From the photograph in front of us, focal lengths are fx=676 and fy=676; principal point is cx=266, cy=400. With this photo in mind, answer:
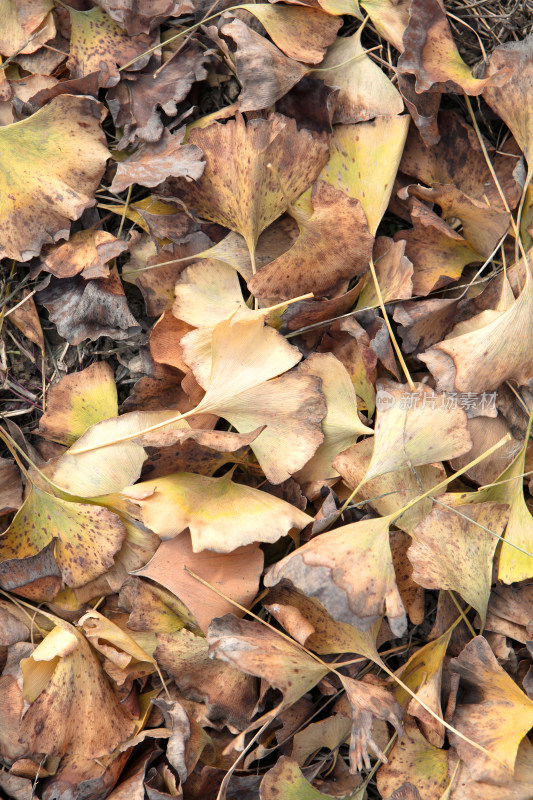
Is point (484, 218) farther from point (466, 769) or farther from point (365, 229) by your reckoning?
point (466, 769)

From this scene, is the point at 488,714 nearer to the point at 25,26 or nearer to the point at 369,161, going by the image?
the point at 369,161

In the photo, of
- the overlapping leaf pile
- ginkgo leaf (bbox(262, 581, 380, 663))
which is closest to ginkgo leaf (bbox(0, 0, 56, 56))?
the overlapping leaf pile

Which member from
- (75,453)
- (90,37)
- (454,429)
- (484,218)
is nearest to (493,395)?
(454,429)

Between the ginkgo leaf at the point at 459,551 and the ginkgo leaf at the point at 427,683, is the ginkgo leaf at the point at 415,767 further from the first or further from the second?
the ginkgo leaf at the point at 459,551

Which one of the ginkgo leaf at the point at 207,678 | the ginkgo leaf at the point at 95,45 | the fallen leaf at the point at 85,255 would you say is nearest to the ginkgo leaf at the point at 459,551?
the ginkgo leaf at the point at 207,678

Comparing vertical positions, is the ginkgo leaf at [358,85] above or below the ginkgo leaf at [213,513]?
above

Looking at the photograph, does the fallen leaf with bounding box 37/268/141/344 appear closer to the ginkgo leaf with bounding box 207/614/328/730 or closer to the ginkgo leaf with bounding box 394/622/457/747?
the ginkgo leaf with bounding box 207/614/328/730

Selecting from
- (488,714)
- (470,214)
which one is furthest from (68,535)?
(470,214)
